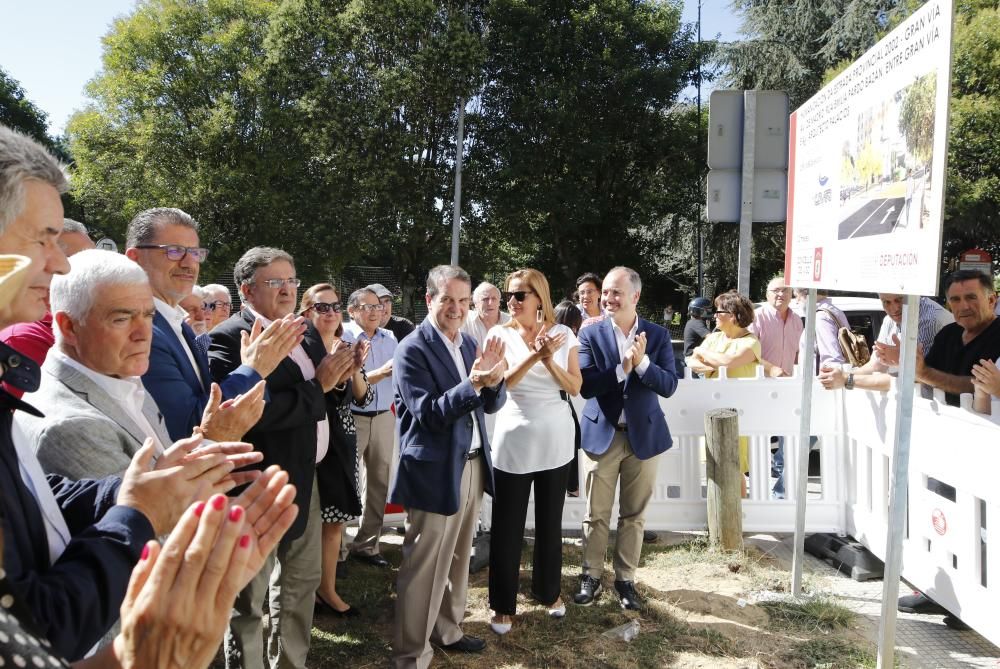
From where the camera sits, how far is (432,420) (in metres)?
3.35

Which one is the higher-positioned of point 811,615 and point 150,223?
point 150,223

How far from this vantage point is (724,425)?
195 inches

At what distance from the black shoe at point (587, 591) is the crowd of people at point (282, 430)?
2 centimetres

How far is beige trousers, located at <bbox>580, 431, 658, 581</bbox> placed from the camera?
14.4 feet

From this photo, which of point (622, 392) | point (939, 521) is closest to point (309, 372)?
point (622, 392)

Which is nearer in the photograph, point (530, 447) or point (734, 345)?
point (530, 447)

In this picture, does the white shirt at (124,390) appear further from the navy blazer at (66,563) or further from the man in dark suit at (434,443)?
the man in dark suit at (434,443)

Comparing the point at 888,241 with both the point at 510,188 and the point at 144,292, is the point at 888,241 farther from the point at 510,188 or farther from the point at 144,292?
the point at 510,188

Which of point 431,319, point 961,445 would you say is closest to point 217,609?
point 431,319

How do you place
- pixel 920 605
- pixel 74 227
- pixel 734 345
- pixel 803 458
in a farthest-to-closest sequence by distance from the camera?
pixel 734 345 → pixel 803 458 → pixel 920 605 → pixel 74 227

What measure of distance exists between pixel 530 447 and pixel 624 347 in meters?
0.97

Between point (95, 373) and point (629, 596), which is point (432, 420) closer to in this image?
point (95, 373)

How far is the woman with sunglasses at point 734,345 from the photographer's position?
5875 mm

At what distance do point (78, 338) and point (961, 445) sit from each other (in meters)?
3.95
